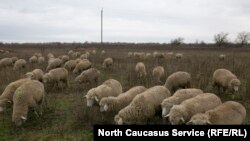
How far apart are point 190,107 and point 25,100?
4632 millimetres

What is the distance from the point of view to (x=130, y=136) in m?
7.25

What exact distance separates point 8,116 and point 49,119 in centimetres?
137

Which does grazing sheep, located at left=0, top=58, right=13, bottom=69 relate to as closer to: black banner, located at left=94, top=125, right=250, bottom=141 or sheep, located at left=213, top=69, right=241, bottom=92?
sheep, located at left=213, top=69, right=241, bottom=92

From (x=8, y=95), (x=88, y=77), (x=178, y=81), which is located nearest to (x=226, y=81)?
(x=178, y=81)

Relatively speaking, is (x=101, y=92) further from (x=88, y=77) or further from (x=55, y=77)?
(x=88, y=77)

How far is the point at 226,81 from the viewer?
1408cm

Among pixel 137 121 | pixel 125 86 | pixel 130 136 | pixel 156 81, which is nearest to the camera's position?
pixel 130 136

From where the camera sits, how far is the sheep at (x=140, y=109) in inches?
392

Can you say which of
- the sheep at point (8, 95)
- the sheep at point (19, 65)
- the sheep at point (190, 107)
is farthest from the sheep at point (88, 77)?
the sheep at point (190, 107)

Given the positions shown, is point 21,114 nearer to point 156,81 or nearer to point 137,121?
point 137,121

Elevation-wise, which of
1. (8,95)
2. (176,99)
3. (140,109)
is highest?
(176,99)

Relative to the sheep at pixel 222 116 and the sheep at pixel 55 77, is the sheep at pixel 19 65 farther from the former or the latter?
the sheep at pixel 222 116

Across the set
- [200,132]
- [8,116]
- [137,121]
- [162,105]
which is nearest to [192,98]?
[162,105]

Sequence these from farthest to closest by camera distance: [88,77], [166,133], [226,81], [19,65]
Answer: [19,65]
[88,77]
[226,81]
[166,133]
